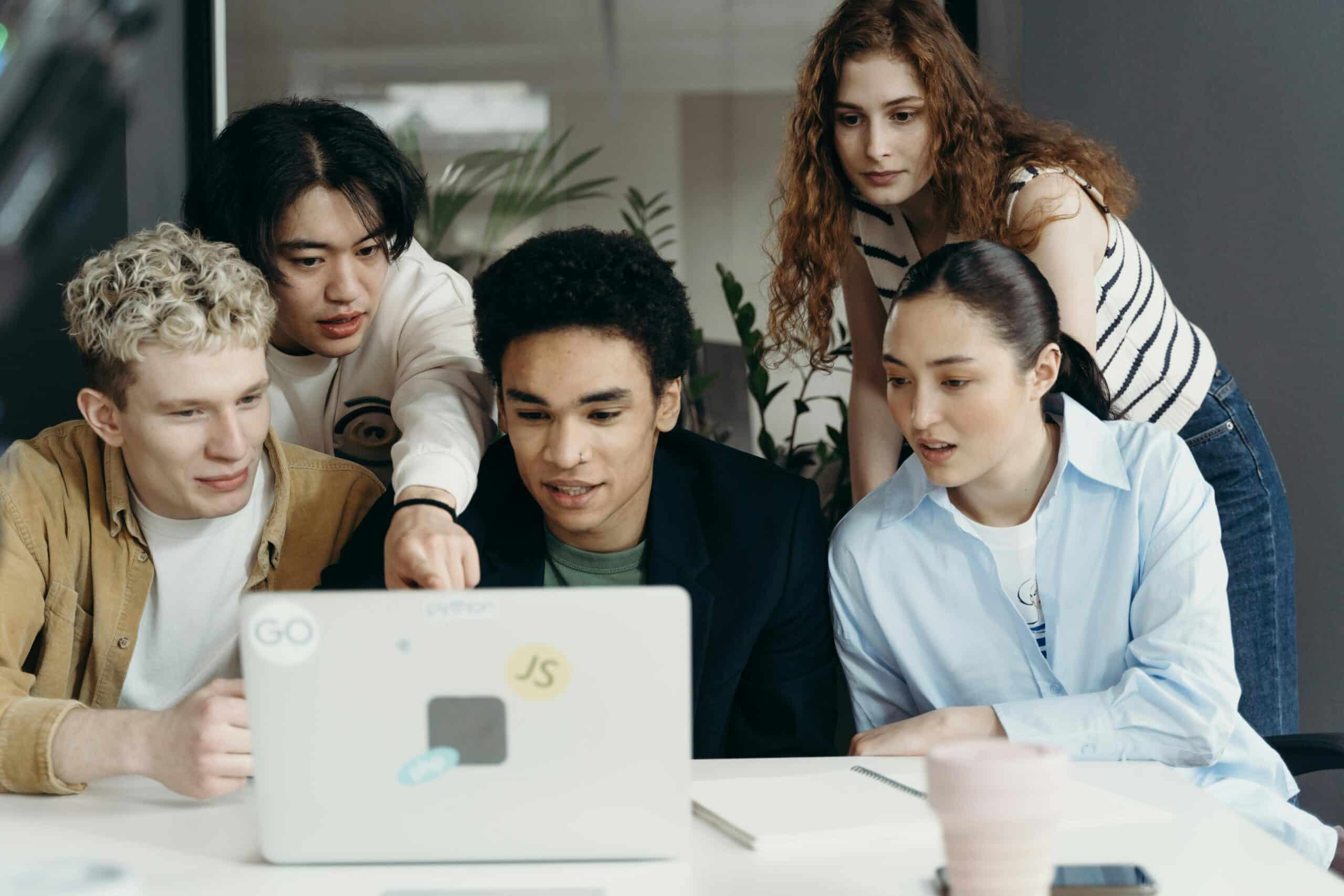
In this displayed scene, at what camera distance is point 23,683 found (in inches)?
57.6

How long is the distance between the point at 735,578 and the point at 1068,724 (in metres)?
0.49

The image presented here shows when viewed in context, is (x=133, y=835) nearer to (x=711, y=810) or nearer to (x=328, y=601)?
(x=328, y=601)

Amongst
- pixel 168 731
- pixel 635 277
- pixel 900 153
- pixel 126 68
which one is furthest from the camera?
pixel 126 68

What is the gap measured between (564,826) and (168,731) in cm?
48

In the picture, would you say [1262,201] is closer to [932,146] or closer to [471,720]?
[932,146]

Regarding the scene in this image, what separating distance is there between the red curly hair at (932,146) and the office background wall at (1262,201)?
0.60 m

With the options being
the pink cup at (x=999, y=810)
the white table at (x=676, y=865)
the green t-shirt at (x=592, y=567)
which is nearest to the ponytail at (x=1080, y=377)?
the green t-shirt at (x=592, y=567)

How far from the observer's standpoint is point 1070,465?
169 cm

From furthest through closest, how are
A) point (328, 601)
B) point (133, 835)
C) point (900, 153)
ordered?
point (900, 153), point (133, 835), point (328, 601)

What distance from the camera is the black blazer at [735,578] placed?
5.67 feet

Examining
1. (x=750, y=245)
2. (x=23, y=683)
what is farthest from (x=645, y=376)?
(x=750, y=245)

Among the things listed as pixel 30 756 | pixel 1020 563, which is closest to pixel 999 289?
pixel 1020 563

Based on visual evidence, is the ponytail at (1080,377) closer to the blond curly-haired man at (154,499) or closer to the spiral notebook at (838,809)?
the spiral notebook at (838,809)

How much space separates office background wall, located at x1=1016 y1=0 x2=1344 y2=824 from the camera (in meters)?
2.59
